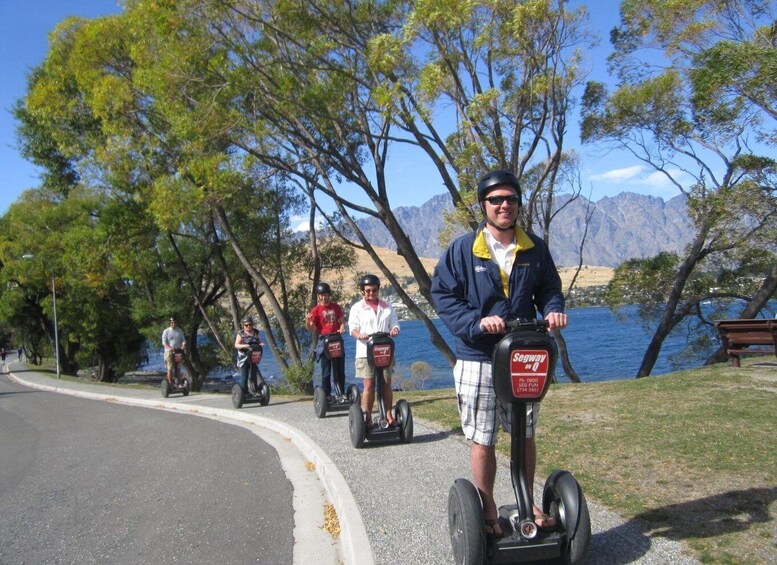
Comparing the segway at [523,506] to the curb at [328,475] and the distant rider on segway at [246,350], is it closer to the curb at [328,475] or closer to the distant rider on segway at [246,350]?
the curb at [328,475]

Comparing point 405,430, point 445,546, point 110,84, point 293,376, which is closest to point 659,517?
point 445,546

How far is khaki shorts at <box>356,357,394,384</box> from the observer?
282 inches

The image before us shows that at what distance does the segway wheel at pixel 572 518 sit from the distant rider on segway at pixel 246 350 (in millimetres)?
9445

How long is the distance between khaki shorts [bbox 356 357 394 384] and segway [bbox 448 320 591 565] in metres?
3.72

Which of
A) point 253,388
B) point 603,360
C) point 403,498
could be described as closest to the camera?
point 403,498

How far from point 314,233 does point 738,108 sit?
1284 centimetres

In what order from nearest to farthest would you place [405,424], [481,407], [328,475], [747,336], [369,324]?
1. [481,407]
2. [328,475]
3. [405,424]
4. [369,324]
5. [747,336]

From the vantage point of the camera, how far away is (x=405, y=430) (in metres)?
7.05

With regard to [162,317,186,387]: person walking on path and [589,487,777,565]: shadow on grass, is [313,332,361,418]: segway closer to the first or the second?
[589,487,777,565]: shadow on grass

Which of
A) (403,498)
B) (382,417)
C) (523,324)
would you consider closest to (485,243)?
(523,324)

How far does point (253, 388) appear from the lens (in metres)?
12.5

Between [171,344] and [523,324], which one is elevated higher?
[523,324]

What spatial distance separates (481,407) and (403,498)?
191 cm

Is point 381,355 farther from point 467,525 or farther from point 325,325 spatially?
point 467,525
